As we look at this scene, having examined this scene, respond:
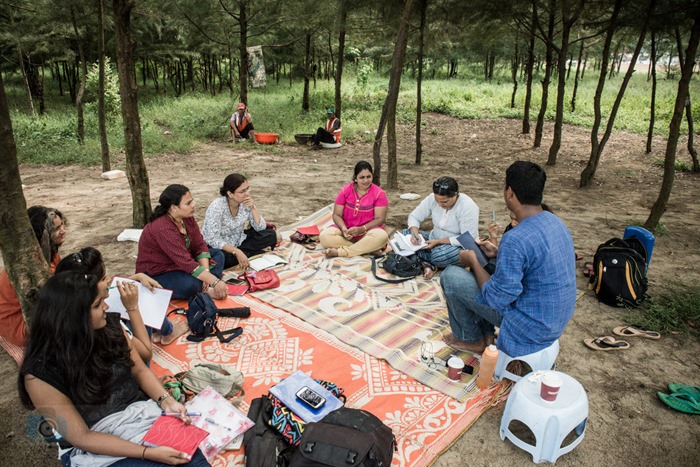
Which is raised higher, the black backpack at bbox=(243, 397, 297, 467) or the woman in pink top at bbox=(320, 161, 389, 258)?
the woman in pink top at bbox=(320, 161, 389, 258)

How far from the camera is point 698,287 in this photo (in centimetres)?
428

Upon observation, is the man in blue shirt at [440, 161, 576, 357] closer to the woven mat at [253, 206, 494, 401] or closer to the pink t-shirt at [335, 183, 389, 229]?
the woven mat at [253, 206, 494, 401]

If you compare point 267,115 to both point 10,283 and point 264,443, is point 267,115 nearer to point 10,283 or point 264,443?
point 10,283

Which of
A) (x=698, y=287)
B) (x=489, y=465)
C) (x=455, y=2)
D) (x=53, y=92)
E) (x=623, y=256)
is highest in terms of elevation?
(x=455, y=2)

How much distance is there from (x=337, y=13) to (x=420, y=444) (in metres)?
11.5

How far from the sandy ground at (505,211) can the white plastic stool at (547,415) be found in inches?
4.2

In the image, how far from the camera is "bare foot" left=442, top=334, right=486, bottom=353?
352 centimetres

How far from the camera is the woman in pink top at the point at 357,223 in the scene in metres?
5.33

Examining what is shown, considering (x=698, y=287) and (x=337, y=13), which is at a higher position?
(x=337, y=13)

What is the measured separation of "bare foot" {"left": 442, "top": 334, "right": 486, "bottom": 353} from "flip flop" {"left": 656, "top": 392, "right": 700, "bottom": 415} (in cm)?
122


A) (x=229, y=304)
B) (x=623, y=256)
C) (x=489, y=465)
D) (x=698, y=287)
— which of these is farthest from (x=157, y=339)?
(x=698, y=287)

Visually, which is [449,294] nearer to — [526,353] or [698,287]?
[526,353]

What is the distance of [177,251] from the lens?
13.0ft

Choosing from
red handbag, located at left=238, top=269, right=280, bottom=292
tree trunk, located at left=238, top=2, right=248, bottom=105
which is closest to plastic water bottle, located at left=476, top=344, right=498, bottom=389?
red handbag, located at left=238, top=269, right=280, bottom=292
